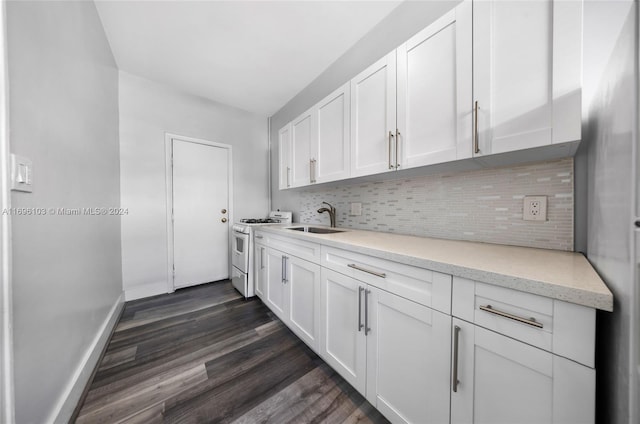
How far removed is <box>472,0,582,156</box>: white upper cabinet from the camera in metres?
0.78

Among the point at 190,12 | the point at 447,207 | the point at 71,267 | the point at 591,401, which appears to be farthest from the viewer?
the point at 190,12

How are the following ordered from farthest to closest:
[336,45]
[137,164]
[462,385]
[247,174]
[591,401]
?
[247,174]
[137,164]
[336,45]
[462,385]
[591,401]

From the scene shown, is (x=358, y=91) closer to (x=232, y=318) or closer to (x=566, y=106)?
(x=566, y=106)

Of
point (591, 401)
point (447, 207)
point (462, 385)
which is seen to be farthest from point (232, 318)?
point (591, 401)

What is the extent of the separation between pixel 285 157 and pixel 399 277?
2.06 metres

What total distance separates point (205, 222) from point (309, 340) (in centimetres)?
222

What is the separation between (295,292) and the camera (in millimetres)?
1695

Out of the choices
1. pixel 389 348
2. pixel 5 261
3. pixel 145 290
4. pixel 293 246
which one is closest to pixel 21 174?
pixel 5 261

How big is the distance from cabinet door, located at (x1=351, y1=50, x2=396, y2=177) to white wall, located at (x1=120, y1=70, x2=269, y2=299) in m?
2.30

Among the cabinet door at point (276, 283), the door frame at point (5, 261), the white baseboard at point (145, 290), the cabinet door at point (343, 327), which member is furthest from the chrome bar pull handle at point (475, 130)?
the white baseboard at point (145, 290)

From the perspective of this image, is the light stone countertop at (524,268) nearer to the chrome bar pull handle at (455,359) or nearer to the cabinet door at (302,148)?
the chrome bar pull handle at (455,359)

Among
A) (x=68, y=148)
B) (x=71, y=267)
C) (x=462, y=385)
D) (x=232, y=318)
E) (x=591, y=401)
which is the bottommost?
(x=232, y=318)

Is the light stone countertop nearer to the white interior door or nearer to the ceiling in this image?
the ceiling

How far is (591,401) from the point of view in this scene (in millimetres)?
529
